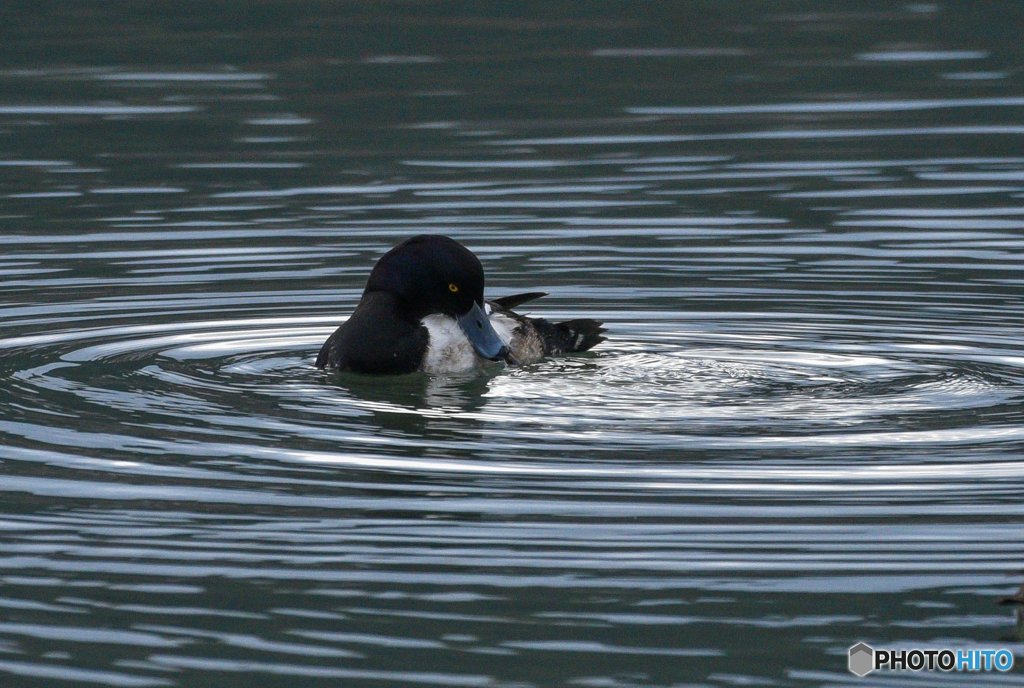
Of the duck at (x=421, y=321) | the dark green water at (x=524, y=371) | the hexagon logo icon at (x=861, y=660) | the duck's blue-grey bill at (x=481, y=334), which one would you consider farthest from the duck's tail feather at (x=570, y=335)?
the hexagon logo icon at (x=861, y=660)

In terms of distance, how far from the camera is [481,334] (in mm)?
9617

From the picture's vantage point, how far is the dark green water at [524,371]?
18.7 ft

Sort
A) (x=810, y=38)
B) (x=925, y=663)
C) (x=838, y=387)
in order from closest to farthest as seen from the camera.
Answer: (x=925, y=663) → (x=838, y=387) → (x=810, y=38)

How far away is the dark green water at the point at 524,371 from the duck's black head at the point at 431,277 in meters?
0.46

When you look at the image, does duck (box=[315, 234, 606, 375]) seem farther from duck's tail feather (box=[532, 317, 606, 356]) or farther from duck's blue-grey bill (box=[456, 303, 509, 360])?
duck's tail feather (box=[532, 317, 606, 356])

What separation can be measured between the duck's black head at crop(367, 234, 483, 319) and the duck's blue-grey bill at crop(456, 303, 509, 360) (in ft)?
0.13

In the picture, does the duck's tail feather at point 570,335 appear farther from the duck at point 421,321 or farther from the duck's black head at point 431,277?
the duck's black head at point 431,277

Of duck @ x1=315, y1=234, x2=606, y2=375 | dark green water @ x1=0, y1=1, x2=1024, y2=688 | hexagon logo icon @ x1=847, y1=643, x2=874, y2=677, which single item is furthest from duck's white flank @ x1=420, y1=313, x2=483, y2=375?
hexagon logo icon @ x1=847, y1=643, x2=874, y2=677

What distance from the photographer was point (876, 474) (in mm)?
7199

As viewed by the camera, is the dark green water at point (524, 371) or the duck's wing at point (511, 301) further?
the duck's wing at point (511, 301)

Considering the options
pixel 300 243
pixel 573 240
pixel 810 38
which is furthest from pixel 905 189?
pixel 810 38

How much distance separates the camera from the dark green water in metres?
5.71

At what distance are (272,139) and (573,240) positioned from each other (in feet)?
15.9

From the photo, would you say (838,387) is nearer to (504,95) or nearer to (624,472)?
(624,472)
